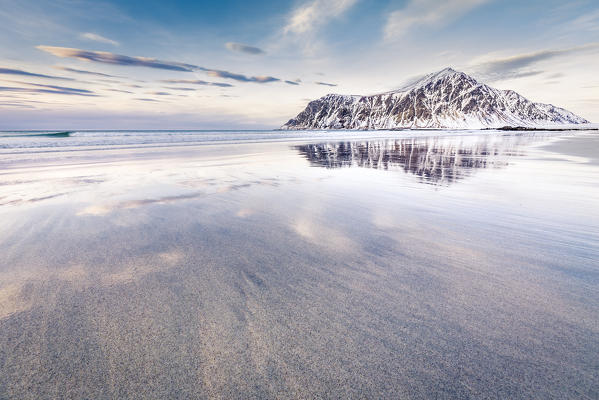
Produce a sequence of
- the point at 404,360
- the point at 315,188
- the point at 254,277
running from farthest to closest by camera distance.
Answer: the point at 315,188 < the point at 254,277 < the point at 404,360

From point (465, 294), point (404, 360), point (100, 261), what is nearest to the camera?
point (404, 360)

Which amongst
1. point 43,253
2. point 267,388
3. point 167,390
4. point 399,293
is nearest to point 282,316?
point 267,388

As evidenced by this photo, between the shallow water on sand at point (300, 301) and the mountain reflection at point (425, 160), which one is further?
the mountain reflection at point (425, 160)

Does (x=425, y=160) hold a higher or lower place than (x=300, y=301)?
higher

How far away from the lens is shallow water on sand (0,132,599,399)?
159cm

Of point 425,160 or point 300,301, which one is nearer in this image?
point 300,301

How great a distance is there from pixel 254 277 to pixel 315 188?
430cm

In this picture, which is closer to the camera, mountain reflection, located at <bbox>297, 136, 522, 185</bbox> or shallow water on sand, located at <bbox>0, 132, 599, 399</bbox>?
shallow water on sand, located at <bbox>0, 132, 599, 399</bbox>

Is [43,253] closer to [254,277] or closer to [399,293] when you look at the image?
[254,277]

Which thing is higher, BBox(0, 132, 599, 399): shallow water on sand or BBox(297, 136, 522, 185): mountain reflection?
BBox(297, 136, 522, 185): mountain reflection

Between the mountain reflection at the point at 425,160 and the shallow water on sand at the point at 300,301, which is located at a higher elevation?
the mountain reflection at the point at 425,160

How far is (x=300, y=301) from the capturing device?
7.64 feet

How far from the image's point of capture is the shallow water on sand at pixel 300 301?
62.6 inches

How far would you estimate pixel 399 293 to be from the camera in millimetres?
2426
